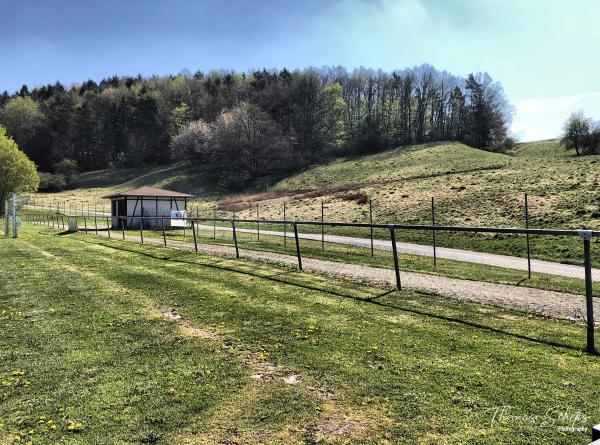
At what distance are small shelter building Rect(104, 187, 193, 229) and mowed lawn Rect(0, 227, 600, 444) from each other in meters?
30.7

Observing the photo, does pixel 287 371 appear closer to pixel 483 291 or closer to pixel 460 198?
pixel 483 291

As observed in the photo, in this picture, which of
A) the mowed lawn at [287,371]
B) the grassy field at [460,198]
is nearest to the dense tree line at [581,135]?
the grassy field at [460,198]

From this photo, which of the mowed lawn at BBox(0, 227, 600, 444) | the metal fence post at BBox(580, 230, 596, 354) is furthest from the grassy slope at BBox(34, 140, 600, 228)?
the mowed lawn at BBox(0, 227, 600, 444)

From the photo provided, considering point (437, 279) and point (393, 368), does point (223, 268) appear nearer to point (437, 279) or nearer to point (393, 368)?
point (437, 279)

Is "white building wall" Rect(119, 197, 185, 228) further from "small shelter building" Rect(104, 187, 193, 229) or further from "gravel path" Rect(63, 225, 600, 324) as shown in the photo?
"gravel path" Rect(63, 225, 600, 324)

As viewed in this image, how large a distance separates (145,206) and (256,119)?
4082 centimetres

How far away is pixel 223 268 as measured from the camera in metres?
11.7

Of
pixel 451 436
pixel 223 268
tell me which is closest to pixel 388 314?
pixel 451 436

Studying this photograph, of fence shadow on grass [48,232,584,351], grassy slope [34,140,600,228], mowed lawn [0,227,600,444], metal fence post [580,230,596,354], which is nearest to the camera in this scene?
mowed lawn [0,227,600,444]

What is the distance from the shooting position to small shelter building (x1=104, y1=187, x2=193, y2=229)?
38.0 meters

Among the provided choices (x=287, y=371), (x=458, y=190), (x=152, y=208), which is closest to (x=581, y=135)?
(x=458, y=190)

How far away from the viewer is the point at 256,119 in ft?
253

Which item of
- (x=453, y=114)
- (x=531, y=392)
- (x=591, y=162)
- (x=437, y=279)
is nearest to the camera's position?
(x=531, y=392)

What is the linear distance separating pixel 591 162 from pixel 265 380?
41685 millimetres
